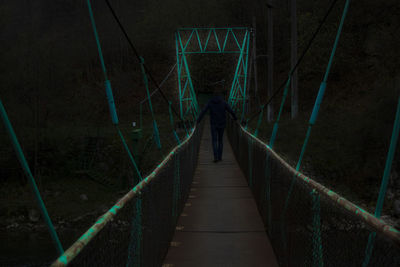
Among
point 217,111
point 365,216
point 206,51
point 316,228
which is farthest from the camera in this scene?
point 206,51

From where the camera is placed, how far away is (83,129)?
1152 inches

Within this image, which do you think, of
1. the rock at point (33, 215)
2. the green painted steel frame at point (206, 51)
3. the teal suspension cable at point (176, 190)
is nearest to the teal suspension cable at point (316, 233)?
the teal suspension cable at point (176, 190)

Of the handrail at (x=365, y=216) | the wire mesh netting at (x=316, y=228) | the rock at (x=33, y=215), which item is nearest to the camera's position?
the handrail at (x=365, y=216)

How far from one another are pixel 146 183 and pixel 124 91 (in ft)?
120

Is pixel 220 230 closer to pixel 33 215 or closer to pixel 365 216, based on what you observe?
pixel 365 216

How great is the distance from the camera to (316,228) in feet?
7.84

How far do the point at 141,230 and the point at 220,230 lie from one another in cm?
193

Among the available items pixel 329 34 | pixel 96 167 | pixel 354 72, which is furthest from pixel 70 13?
pixel 354 72

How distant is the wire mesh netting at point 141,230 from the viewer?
67.6 inches

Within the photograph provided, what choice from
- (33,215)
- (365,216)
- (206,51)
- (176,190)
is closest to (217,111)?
(176,190)

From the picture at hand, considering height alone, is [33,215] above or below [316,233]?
below

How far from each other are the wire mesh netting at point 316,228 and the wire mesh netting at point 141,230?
87cm

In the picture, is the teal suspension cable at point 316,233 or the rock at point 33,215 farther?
the rock at point 33,215

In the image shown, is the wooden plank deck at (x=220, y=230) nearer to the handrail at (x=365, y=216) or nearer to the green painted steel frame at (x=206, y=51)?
the handrail at (x=365, y=216)
